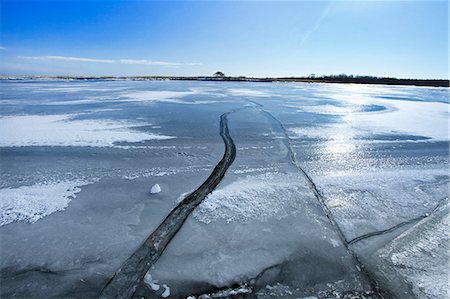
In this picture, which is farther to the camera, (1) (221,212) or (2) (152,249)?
(1) (221,212)

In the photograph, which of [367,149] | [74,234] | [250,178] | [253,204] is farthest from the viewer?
[367,149]


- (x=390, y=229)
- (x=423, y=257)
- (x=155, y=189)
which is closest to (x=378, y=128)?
(x=390, y=229)

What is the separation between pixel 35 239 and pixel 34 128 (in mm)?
4925

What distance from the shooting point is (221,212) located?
2758mm

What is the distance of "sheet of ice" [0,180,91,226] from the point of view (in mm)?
2648

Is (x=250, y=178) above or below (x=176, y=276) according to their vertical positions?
above

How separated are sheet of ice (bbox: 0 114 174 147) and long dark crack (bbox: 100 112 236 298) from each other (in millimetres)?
2725

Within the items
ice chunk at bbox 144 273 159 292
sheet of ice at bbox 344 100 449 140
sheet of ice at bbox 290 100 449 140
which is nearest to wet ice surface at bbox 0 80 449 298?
ice chunk at bbox 144 273 159 292

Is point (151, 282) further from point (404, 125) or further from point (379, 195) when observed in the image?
point (404, 125)

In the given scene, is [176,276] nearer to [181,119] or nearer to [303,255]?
[303,255]

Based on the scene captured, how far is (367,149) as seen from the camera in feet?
16.7

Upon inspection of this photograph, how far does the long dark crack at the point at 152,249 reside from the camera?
6.01 feet

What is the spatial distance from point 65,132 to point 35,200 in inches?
131

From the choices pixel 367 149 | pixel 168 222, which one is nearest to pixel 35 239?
pixel 168 222
